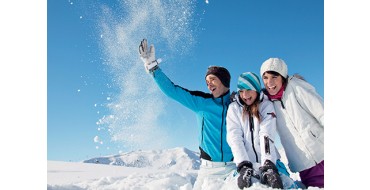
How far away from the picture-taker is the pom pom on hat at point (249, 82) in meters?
3.20

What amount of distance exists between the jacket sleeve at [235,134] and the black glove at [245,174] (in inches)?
2.2

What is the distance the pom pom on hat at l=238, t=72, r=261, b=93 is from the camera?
320cm

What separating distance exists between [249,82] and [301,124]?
0.55 meters

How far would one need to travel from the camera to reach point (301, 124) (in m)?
3.02

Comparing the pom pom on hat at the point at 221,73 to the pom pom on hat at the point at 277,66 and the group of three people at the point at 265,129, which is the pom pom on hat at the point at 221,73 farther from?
the pom pom on hat at the point at 277,66

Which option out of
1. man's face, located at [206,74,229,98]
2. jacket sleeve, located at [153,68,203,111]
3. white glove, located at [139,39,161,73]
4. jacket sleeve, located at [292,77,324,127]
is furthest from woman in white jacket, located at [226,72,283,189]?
white glove, located at [139,39,161,73]

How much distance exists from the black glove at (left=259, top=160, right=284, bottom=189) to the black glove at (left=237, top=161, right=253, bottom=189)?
10 cm

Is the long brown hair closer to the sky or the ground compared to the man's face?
closer to the ground

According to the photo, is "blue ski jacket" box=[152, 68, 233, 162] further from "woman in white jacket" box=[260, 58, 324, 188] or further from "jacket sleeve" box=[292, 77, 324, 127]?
"jacket sleeve" box=[292, 77, 324, 127]
